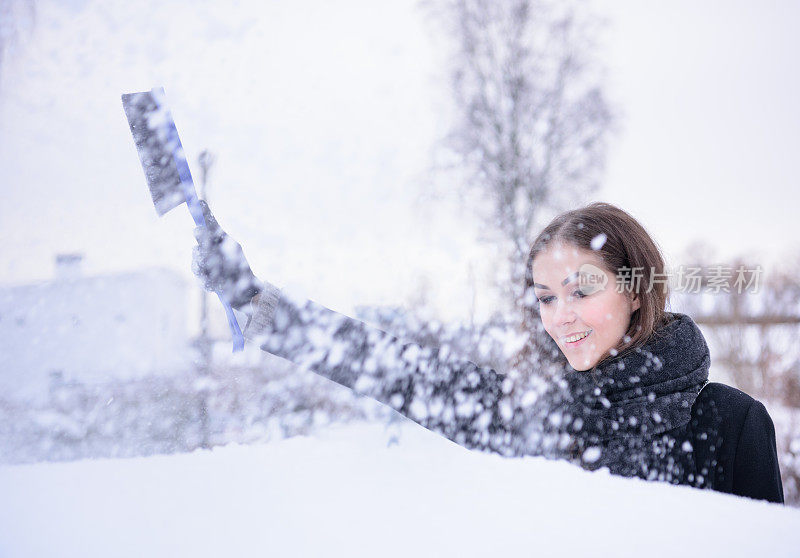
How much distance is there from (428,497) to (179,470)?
276 millimetres

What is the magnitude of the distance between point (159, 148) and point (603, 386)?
2.79 feet

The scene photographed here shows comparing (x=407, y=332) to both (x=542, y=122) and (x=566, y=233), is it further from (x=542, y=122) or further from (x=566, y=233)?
(x=542, y=122)

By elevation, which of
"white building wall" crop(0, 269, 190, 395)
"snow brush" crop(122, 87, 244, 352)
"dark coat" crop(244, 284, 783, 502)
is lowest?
"dark coat" crop(244, 284, 783, 502)

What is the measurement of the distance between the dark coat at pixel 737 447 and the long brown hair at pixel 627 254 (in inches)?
7.3

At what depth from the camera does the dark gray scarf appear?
95 cm

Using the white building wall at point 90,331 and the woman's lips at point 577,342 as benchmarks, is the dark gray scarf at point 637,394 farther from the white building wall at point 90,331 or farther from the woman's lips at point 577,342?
the white building wall at point 90,331

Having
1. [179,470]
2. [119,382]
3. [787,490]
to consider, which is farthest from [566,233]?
[787,490]

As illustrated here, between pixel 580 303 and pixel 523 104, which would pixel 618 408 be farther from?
pixel 523 104

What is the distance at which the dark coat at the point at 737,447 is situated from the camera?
901 mm

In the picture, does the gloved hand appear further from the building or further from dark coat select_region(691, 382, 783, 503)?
dark coat select_region(691, 382, 783, 503)

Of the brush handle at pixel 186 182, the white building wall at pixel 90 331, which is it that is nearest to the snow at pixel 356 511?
the brush handle at pixel 186 182

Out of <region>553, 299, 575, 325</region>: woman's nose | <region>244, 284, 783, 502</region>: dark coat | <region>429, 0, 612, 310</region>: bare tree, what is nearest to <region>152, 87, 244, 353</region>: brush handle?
<region>244, 284, 783, 502</region>: dark coat

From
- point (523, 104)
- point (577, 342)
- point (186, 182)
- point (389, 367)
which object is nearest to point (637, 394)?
point (577, 342)

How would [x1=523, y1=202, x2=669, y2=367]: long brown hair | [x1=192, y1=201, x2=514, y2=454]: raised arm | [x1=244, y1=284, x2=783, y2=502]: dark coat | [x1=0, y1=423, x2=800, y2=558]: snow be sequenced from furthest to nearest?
[x1=523, y1=202, x2=669, y2=367]: long brown hair → [x1=244, y1=284, x2=783, y2=502]: dark coat → [x1=192, y1=201, x2=514, y2=454]: raised arm → [x1=0, y1=423, x2=800, y2=558]: snow
